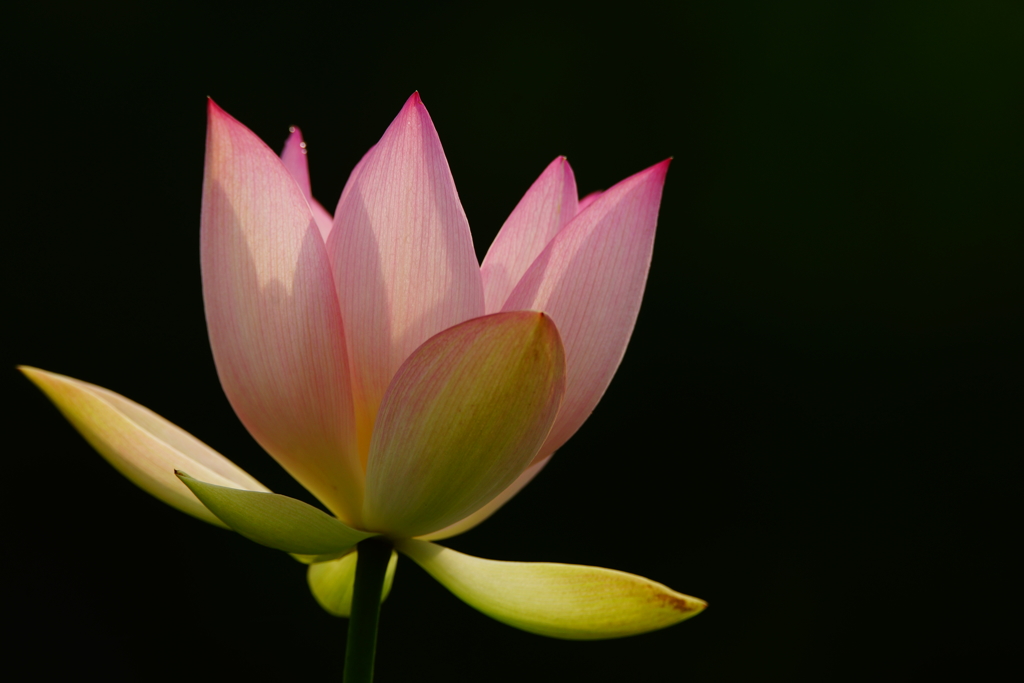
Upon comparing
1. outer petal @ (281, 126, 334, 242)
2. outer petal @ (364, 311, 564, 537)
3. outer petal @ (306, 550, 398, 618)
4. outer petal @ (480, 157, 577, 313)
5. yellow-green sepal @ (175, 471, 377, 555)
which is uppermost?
outer petal @ (281, 126, 334, 242)

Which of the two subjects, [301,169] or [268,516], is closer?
[268,516]

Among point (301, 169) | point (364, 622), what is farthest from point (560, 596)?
point (301, 169)

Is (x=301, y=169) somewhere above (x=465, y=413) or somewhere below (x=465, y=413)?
above

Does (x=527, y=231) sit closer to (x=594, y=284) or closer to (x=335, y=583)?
(x=594, y=284)

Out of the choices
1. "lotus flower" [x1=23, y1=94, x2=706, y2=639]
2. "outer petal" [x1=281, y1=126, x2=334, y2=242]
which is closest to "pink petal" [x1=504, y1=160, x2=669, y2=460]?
"lotus flower" [x1=23, y1=94, x2=706, y2=639]

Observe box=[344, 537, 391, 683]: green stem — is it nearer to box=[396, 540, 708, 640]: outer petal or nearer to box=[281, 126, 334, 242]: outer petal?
box=[396, 540, 708, 640]: outer petal

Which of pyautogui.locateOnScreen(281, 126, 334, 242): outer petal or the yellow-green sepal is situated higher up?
pyautogui.locateOnScreen(281, 126, 334, 242): outer petal
